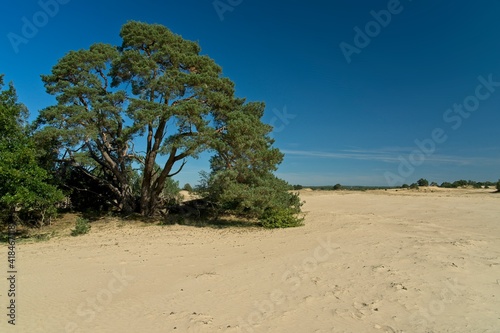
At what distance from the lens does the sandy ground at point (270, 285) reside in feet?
13.2

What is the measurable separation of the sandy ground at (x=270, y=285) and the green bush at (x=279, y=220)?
2.57 m

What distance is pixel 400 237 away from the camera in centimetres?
865

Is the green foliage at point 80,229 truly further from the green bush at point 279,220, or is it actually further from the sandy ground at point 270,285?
the green bush at point 279,220

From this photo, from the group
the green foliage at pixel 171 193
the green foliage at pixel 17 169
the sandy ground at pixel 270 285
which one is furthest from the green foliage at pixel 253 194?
the green foliage at pixel 171 193

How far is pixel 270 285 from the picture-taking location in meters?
5.37

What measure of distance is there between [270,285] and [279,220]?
659cm

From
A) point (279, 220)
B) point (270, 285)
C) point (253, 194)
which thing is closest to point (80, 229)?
point (253, 194)

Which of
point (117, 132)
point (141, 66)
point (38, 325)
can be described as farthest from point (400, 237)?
point (117, 132)

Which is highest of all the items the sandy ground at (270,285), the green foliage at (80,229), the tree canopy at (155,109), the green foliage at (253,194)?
the tree canopy at (155,109)

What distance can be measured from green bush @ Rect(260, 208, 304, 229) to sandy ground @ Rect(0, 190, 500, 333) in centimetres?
257

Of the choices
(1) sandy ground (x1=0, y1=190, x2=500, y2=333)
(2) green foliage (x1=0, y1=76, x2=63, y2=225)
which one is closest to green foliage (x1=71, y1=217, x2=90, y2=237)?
(2) green foliage (x1=0, y1=76, x2=63, y2=225)

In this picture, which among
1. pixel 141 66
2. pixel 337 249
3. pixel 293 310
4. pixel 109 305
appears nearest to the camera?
pixel 293 310

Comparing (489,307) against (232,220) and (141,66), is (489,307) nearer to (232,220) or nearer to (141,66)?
(232,220)

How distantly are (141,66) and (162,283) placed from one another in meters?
10.0
